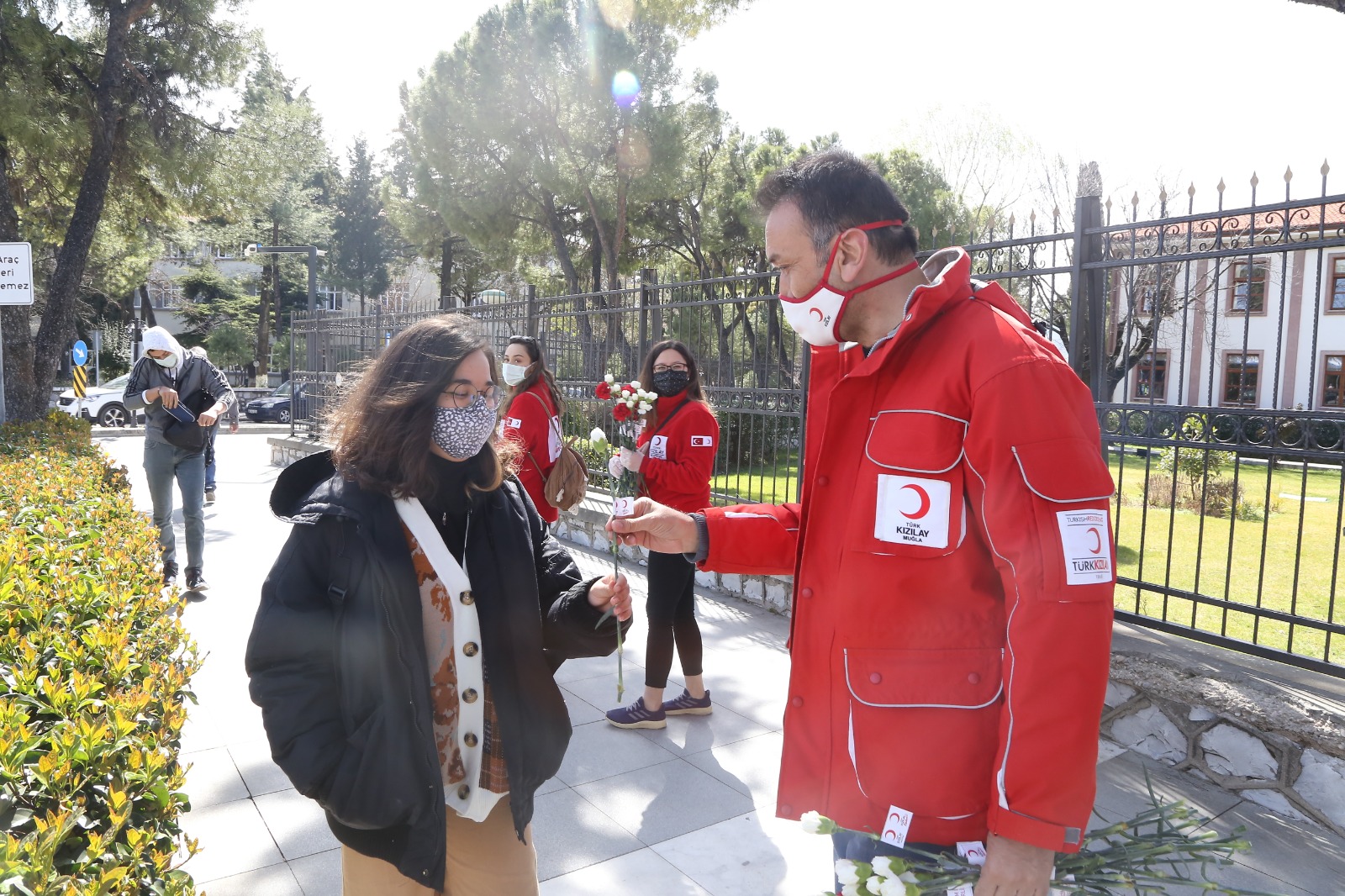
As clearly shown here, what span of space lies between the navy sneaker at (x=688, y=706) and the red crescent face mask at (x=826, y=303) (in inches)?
129

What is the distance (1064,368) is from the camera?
1573mm

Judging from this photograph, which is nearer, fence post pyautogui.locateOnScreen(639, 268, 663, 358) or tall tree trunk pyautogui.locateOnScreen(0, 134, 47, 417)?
fence post pyautogui.locateOnScreen(639, 268, 663, 358)

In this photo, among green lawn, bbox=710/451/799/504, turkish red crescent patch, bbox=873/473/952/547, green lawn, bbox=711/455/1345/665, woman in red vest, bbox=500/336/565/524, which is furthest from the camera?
green lawn, bbox=710/451/799/504

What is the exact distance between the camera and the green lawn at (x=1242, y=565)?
4.84 metres

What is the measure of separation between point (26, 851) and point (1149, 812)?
2.02 m

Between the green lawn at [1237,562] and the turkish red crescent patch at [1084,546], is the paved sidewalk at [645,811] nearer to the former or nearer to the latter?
the green lawn at [1237,562]

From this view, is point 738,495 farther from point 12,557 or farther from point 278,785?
point 12,557

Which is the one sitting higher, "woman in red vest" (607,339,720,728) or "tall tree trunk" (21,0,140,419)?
"tall tree trunk" (21,0,140,419)

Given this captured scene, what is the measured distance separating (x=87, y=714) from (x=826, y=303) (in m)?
1.99

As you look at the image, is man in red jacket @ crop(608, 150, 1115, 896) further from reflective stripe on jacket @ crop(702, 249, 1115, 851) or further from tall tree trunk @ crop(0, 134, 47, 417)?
tall tree trunk @ crop(0, 134, 47, 417)

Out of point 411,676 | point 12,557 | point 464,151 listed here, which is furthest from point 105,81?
point 411,676

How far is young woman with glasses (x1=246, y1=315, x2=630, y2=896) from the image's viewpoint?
6.39 feet

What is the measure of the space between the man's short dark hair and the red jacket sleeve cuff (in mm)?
1072

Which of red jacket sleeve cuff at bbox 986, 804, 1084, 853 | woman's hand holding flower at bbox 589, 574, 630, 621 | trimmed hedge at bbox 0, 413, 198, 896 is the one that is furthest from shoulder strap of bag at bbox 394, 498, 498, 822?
red jacket sleeve cuff at bbox 986, 804, 1084, 853
